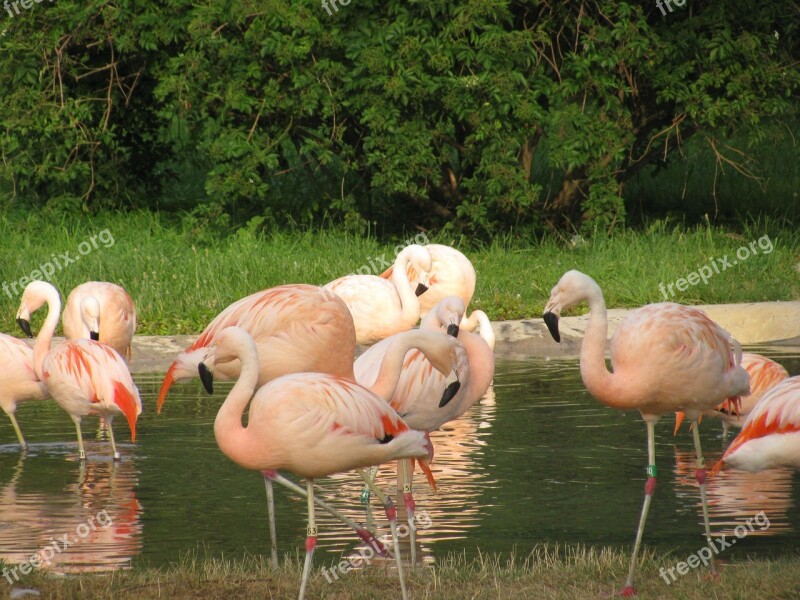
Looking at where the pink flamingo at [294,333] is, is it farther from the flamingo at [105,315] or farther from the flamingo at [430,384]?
the flamingo at [105,315]

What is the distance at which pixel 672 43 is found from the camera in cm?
1337

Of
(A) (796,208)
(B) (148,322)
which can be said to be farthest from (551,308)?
(A) (796,208)

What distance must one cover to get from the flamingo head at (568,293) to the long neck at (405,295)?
3.25 metres

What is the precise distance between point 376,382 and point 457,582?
1.07m

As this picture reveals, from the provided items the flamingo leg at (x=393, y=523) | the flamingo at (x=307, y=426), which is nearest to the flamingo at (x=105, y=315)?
the flamingo leg at (x=393, y=523)

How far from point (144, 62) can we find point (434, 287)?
6.94 meters

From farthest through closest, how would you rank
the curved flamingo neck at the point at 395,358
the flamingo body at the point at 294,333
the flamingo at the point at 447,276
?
the flamingo at the point at 447,276 → the flamingo body at the point at 294,333 → the curved flamingo neck at the point at 395,358

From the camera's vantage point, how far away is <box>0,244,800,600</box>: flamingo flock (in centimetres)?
455

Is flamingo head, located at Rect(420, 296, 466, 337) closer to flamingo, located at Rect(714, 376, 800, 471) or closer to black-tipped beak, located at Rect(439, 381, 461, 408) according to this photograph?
black-tipped beak, located at Rect(439, 381, 461, 408)

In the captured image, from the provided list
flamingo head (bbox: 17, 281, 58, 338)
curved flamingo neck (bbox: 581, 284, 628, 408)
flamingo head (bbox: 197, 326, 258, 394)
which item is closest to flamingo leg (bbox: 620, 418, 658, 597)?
curved flamingo neck (bbox: 581, 284, 628, 408)

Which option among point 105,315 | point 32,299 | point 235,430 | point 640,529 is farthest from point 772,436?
point 32,299

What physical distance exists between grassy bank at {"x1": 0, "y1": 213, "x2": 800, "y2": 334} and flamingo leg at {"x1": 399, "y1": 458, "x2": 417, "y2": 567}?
Answer: 516 centimetres

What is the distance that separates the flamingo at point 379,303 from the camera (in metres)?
8.69

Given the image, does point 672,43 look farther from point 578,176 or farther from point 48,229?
point 48,229
